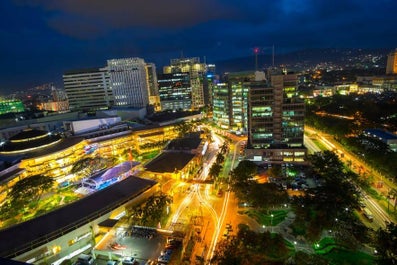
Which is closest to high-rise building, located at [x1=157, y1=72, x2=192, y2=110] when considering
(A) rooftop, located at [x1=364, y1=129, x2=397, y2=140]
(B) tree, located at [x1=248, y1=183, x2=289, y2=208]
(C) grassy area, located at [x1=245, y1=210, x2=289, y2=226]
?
(A) rooftop, located at [x1=364, y1=129, x2=397, y2=140]

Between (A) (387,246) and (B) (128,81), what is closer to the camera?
(A) (387,246)

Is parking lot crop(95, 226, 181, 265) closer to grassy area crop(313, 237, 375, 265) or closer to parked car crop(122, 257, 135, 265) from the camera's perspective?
parked car crop(122, 257, 135, 265)

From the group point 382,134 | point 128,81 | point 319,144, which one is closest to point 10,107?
point 128,81

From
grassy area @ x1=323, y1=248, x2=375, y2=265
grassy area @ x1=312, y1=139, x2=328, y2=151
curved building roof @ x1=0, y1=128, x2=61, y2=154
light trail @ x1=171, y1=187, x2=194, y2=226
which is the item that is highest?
curved building roof @ x1=0, y1=128, x2=61, y2=154

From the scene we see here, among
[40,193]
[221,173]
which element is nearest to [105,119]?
[40,193]

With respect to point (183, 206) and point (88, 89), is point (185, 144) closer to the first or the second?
point (183, 206)

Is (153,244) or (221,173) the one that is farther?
(221,173)

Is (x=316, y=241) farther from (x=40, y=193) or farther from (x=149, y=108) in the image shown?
(x=149, y=108)
